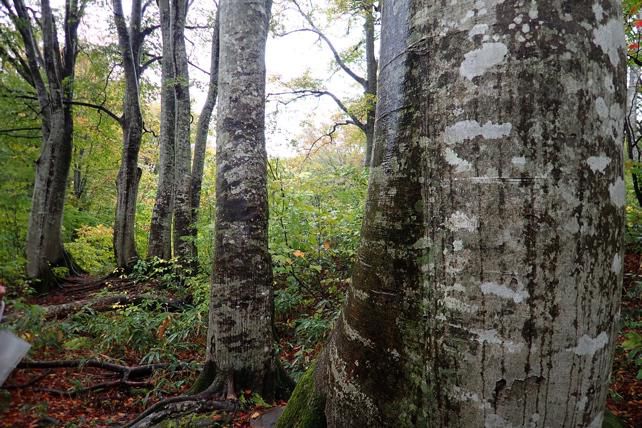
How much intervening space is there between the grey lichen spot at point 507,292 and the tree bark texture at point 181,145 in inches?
313

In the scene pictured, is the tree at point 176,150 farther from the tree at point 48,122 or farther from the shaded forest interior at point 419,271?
A: the tree at point 48,122

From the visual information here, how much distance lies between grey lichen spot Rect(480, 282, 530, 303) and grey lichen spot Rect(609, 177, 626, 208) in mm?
416

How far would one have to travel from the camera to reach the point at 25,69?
10125 mm

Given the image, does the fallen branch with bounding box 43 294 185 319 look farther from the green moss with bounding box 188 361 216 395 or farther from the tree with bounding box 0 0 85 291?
the green moss with bounding box 188 361 216 395

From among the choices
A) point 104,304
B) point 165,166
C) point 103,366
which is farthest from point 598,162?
point 165,166

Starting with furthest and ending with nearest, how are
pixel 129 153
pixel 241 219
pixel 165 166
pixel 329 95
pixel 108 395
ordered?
1. pixel 329 95
2. pixel 129 153
3. pixel 165 166
4. pixel 108 395
5. pixel 241 219

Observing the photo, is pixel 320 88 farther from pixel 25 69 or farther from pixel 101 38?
pixel 25 69

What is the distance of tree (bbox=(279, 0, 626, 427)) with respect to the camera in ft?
3.34

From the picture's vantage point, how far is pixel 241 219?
10.2 feet

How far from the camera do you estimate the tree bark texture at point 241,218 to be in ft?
10.1

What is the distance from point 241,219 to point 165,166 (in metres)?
7.33

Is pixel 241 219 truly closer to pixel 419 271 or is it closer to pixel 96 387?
pixel 419 271

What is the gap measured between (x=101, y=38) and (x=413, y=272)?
14.4 meters

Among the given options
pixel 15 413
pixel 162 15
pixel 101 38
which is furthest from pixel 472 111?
pixel 101 38
